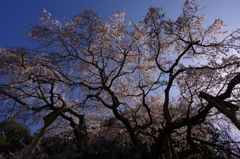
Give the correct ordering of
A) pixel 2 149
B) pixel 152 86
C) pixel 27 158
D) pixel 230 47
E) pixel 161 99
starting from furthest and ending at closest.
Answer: pixel 2 149, pixel 161 99, pixel 152 86, pixel 230 47, pixel 27 158

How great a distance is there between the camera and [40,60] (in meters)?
5.62

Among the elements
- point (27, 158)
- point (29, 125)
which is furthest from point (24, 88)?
point (27, 158)

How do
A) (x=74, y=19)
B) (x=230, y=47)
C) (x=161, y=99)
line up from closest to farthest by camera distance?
(x=230, y=47)
(x=74, y=19)
(x=161, y=99)

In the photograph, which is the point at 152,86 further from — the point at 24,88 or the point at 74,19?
the point at 24,88

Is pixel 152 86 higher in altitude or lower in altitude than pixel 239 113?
higher

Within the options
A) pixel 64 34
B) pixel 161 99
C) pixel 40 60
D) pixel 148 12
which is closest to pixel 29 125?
pixel 40 60

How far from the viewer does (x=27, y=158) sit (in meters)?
2.59

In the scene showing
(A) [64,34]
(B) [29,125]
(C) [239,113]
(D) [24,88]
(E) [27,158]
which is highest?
(A) [64,34]

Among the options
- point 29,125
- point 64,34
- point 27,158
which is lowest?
point 27,158

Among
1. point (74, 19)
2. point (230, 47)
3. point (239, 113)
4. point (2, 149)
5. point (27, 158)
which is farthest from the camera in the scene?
point (2, 149)

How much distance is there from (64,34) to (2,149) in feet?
66.9

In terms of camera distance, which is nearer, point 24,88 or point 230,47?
point 230,47

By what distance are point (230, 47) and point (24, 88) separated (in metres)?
8.00

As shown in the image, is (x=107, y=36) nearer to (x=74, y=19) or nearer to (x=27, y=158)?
(x=74, y=19)
